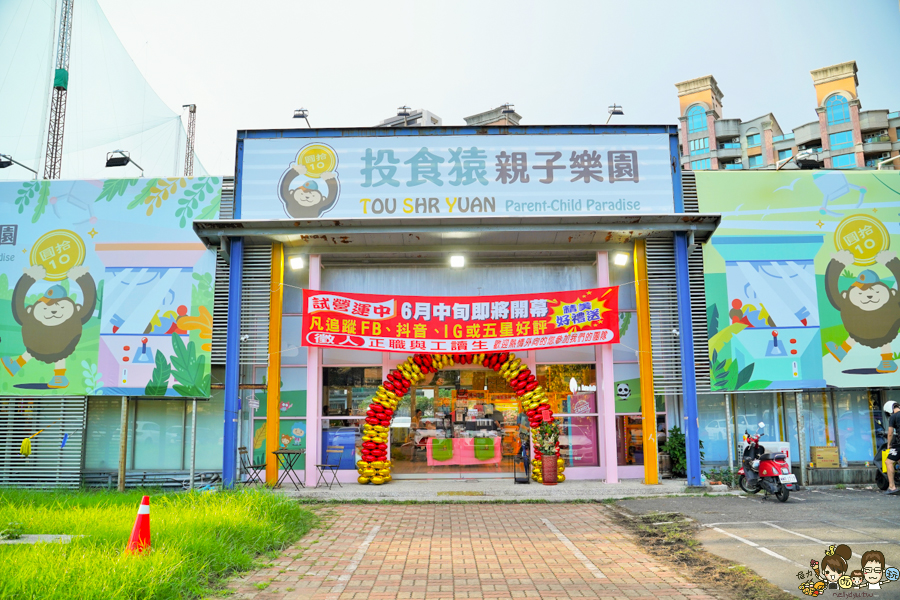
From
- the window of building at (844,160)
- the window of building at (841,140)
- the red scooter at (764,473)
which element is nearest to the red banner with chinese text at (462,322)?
the red scooter at (764,473)

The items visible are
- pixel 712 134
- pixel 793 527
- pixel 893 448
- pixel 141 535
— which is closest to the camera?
pixel 141 535

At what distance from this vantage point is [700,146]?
54.2m

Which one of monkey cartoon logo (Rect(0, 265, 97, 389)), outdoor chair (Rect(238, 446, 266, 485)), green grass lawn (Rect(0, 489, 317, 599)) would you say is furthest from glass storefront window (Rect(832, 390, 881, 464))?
monkey cartoon logo (Rect(0, 265, 97, 389))

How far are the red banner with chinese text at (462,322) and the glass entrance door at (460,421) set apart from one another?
1539 mm

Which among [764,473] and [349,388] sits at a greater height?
[349,388]

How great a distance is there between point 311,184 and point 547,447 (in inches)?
282

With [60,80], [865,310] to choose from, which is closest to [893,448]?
[865,310]

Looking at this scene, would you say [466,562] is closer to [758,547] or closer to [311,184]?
[758,547]

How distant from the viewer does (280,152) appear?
43.4 ft

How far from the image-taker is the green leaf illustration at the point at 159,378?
42.0ft

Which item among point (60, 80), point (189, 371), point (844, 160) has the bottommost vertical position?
point (189, 371)

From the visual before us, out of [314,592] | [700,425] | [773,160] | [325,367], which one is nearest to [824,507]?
[700,425]

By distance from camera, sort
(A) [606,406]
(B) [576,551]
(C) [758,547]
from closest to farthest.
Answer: (C) [758,547], (B) [576,551], (A) [606,406]

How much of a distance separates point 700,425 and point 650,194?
5003mm
